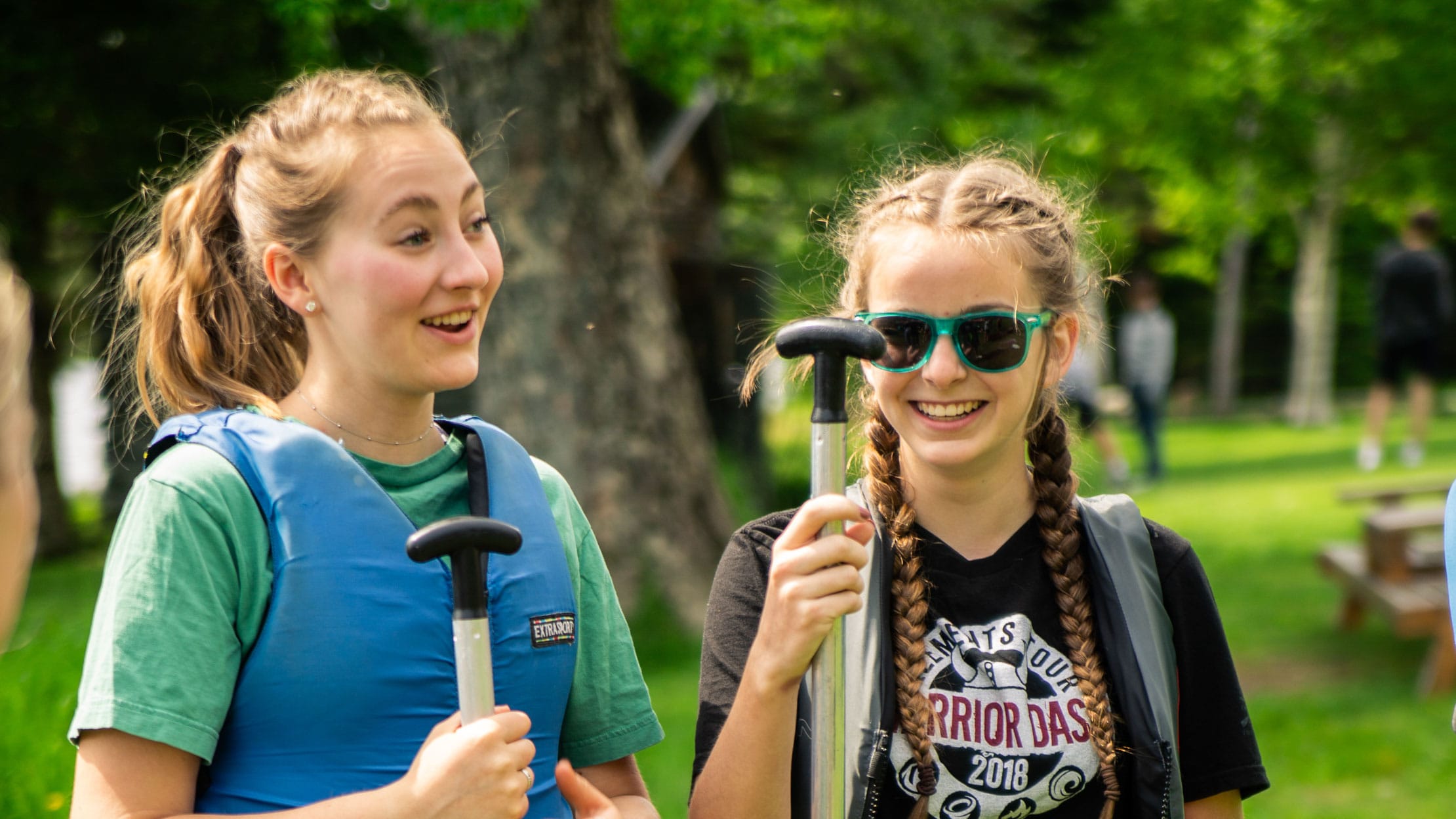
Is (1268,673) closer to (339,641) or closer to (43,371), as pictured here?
(339,641)

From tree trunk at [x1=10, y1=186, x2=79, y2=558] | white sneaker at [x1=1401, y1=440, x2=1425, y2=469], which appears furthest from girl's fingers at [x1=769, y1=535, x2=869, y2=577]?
white sneaker at [x1=1401, y1=440, x2=1425, y2=469]

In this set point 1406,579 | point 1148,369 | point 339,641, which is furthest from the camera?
point 1148,369

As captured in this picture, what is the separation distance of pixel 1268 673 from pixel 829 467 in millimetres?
5941

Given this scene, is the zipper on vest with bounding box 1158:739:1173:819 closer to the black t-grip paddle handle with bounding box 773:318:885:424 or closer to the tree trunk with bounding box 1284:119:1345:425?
the black t-grip paddle handle with bounding box 773:318:885:424

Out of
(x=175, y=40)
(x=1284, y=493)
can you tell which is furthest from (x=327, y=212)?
(x=1284, y=493)

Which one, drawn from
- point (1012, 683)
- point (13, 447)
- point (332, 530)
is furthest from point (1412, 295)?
point (13, 447)

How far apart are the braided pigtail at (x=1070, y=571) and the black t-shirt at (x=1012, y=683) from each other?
2 centimetres

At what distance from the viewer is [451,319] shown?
2.08m

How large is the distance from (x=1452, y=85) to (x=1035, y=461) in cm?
603

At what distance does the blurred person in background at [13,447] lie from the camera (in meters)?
1.59

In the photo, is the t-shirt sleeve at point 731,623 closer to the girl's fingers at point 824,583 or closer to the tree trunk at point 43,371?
the girl's fingers at point 824,583

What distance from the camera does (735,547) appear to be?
233cm

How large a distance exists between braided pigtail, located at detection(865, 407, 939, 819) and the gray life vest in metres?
0.02

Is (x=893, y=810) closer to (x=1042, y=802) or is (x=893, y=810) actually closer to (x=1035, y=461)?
(x=1042, y=802)
